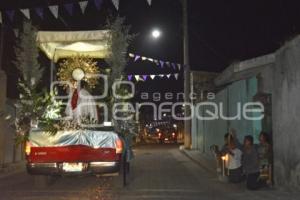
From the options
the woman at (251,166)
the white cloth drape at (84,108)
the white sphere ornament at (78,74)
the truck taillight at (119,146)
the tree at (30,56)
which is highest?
the tree at (30,56)

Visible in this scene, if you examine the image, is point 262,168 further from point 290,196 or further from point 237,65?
point 237,65

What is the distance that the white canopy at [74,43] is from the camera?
53.8 feet

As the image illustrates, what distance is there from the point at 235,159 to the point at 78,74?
4.95 meters

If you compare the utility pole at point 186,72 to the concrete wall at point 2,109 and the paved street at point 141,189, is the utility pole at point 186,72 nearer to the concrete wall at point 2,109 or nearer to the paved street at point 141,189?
the concrete wall at point 2,109

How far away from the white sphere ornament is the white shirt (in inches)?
184

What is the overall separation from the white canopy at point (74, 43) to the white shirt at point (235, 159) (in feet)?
15.2

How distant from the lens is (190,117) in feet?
106

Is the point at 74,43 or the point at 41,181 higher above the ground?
the point at 74,43

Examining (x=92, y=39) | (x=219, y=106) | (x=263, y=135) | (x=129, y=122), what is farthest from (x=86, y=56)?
(x=219, y=106)

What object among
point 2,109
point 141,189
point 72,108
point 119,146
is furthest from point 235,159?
point 2,109

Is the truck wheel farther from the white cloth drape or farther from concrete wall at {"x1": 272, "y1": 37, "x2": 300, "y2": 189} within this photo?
concrete wall at {"x1": 272, "y1": 37, "x2": 300, "y2": 189}

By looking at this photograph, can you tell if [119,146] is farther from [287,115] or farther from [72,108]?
[287,115]

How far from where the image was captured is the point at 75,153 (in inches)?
496

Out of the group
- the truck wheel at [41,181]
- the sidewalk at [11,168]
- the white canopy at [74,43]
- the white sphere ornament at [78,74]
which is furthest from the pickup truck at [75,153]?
the sidewalk at [11,168]
